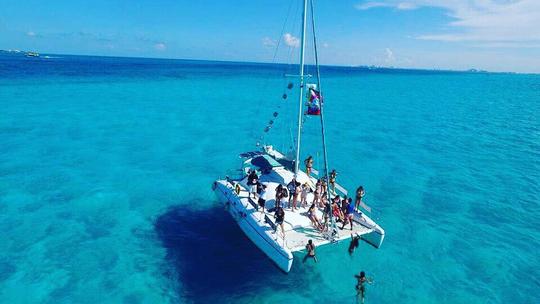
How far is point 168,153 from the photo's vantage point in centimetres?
3238

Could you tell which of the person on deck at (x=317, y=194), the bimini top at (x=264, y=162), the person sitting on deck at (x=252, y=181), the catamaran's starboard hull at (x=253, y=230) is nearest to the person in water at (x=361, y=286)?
the catamaran's starboard hull at (x=253, y=230)

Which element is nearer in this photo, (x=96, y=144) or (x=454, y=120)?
(x=96, y=144)

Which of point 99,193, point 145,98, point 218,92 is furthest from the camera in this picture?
point 218,92

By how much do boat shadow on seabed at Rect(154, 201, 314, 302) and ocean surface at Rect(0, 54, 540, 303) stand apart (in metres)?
0.08

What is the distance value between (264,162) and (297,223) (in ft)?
16.9

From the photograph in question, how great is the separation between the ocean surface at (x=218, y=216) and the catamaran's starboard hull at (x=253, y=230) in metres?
1.58

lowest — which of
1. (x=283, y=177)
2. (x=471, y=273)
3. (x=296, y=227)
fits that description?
(x=471, y=273)

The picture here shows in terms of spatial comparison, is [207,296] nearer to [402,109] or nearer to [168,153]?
[168,153]

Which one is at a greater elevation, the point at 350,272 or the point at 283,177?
the point at 283,177

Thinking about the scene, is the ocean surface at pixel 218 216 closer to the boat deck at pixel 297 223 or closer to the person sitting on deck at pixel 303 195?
the boat deck at pixel 297 223

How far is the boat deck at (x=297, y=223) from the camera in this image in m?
14.5

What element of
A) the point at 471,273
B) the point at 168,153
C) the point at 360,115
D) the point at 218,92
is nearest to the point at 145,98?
the point at 218,92

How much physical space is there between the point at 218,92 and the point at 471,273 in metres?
69.8

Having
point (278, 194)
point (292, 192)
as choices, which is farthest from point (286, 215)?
point (292, 192)
